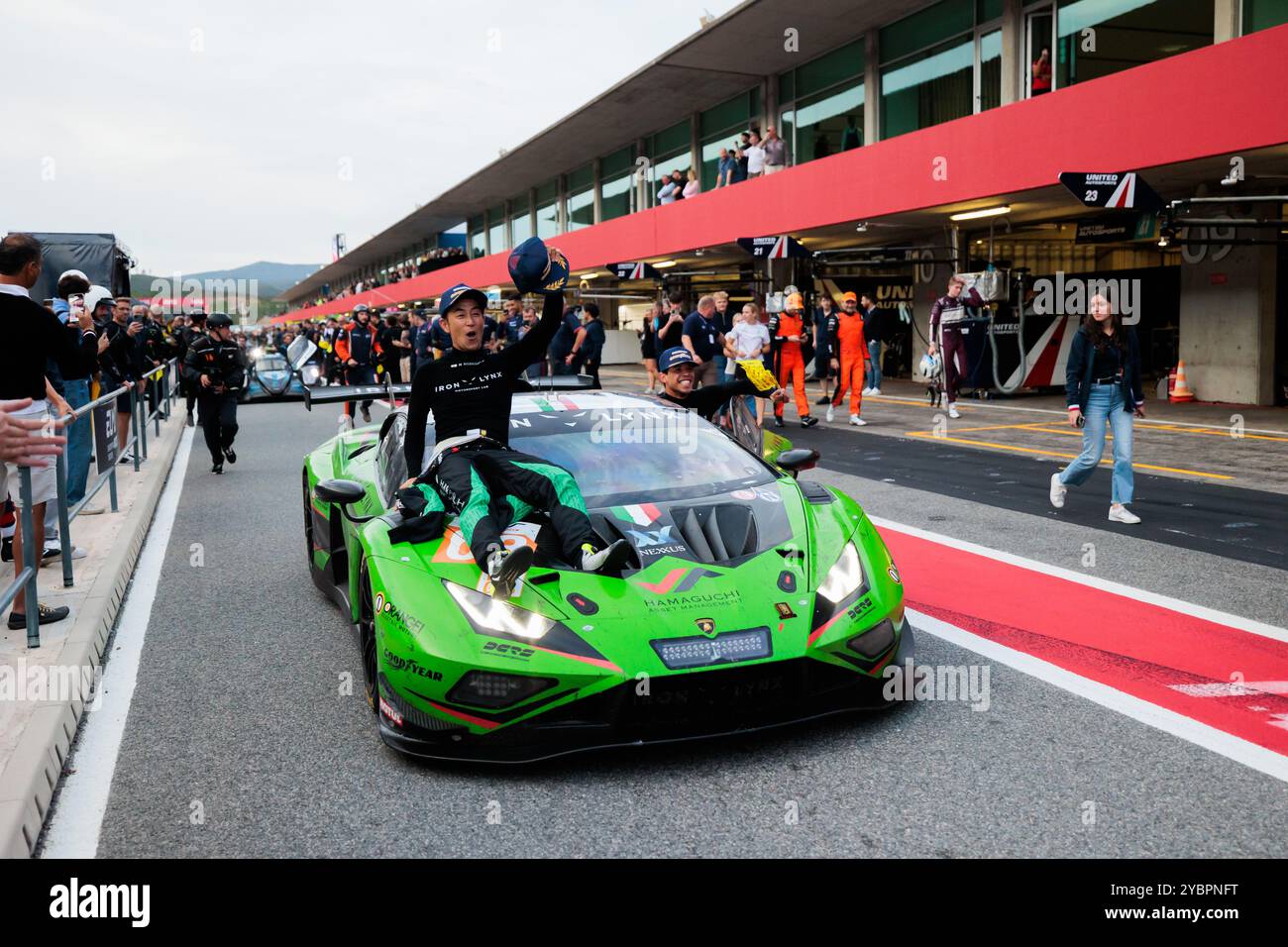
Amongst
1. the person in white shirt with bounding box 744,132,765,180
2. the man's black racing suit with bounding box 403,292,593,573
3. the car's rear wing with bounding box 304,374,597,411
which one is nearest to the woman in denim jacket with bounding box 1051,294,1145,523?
the car's rear wing with bounding box 304,374,597,411

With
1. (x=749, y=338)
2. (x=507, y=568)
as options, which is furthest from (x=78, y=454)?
(x=749, y=338)

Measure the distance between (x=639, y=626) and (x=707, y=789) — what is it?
1.86ft

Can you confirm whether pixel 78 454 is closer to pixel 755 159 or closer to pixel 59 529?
pixel 59 529

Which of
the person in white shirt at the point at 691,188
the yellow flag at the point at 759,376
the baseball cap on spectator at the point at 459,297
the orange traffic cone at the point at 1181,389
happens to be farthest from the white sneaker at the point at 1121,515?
the person in white shirt at the point at 691,188

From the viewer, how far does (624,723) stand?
3.76 m

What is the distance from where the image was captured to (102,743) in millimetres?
4469

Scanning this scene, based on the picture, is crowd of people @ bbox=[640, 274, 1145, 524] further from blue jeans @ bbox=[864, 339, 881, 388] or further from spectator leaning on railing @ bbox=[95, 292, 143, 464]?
spectator leaning on railing @ bbox=[95, 292, 143, 464]

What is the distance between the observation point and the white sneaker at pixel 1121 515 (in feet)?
27.5

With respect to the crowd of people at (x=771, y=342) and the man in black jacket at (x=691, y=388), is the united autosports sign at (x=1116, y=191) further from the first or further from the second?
the man in black jacket at (x=691, y=388)

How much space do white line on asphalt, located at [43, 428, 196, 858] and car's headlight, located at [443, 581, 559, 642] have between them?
1.33 meters

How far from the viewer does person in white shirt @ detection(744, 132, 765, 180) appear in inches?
1003

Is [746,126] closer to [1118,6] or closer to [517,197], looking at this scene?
[1118,6]

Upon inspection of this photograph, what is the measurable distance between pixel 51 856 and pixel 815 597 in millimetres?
2551
